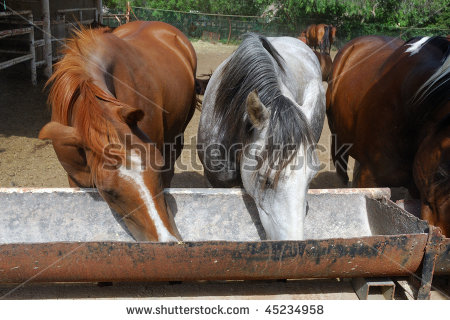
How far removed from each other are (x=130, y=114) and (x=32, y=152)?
404 centimetres

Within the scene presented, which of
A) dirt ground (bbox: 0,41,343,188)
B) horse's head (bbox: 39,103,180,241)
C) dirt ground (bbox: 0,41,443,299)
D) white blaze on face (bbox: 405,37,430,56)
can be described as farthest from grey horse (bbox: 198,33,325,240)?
white blaze on face (bbox: 405,37,430,56)

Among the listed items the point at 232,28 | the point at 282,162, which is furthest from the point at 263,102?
the point at 232,28

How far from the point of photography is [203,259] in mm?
1939

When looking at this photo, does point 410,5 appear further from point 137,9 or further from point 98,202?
point 98,202

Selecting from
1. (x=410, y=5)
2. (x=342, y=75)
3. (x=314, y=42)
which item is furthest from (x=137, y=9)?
(x=342, y=75)

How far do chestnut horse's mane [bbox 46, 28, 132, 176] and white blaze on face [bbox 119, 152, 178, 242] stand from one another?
0.46 ft

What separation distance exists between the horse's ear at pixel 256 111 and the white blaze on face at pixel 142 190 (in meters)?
0.66

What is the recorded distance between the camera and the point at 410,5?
24.3 metres

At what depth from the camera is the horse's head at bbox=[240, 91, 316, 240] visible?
216cm

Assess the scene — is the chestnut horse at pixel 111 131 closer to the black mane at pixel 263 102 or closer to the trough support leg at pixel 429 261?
the black mane at pixel 263 102

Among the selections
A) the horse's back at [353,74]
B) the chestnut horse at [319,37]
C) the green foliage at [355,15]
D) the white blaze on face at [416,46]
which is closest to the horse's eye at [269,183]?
the horse's back at [353,74]

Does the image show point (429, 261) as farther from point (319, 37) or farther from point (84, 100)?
point (319, 37)

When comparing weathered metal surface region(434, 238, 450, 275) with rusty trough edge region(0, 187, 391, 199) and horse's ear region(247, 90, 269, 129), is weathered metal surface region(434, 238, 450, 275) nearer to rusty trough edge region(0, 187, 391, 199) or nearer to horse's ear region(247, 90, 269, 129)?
rusty trough edge region(0, 187, 391, 199)

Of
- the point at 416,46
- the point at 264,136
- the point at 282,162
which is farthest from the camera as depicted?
the point at 416,46
